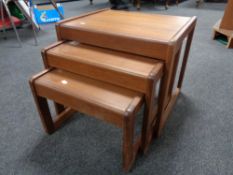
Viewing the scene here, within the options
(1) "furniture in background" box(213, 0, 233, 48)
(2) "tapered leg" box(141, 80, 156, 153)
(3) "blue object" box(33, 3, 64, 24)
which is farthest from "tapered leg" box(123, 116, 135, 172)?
(3) "blue object" box(33, 3, 64, 24)

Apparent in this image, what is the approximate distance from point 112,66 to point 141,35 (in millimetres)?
228

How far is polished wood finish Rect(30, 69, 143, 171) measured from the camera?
2.56 ft

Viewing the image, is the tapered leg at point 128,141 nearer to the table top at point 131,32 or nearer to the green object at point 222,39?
the table top at point 131,32

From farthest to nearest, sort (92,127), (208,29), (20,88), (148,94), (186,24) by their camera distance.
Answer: (208,29)
(20,88)
(92,127)
(186,24)
(148,94)

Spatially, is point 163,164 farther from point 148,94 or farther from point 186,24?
point 186,24

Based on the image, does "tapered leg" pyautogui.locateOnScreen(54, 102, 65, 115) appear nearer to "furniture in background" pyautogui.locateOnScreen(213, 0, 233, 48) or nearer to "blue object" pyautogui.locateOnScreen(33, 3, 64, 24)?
"furniture in background" pyautogui.locateOnScreen(213, 0, 233, 48)

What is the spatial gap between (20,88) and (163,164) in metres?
1.38

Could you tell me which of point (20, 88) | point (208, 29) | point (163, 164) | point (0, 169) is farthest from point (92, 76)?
point (208, 29)

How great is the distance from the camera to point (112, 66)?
90 cm

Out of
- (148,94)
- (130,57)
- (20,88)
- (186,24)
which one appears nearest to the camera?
(148,94)

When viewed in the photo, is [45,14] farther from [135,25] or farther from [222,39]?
[222,39]

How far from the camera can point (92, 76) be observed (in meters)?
0.99

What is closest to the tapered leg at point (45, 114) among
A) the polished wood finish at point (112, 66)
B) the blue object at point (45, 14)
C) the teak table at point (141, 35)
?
the polished wood finish at point (112, 66)

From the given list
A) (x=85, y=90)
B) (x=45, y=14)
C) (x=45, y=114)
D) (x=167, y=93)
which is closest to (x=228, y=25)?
(x=167, y=93)
